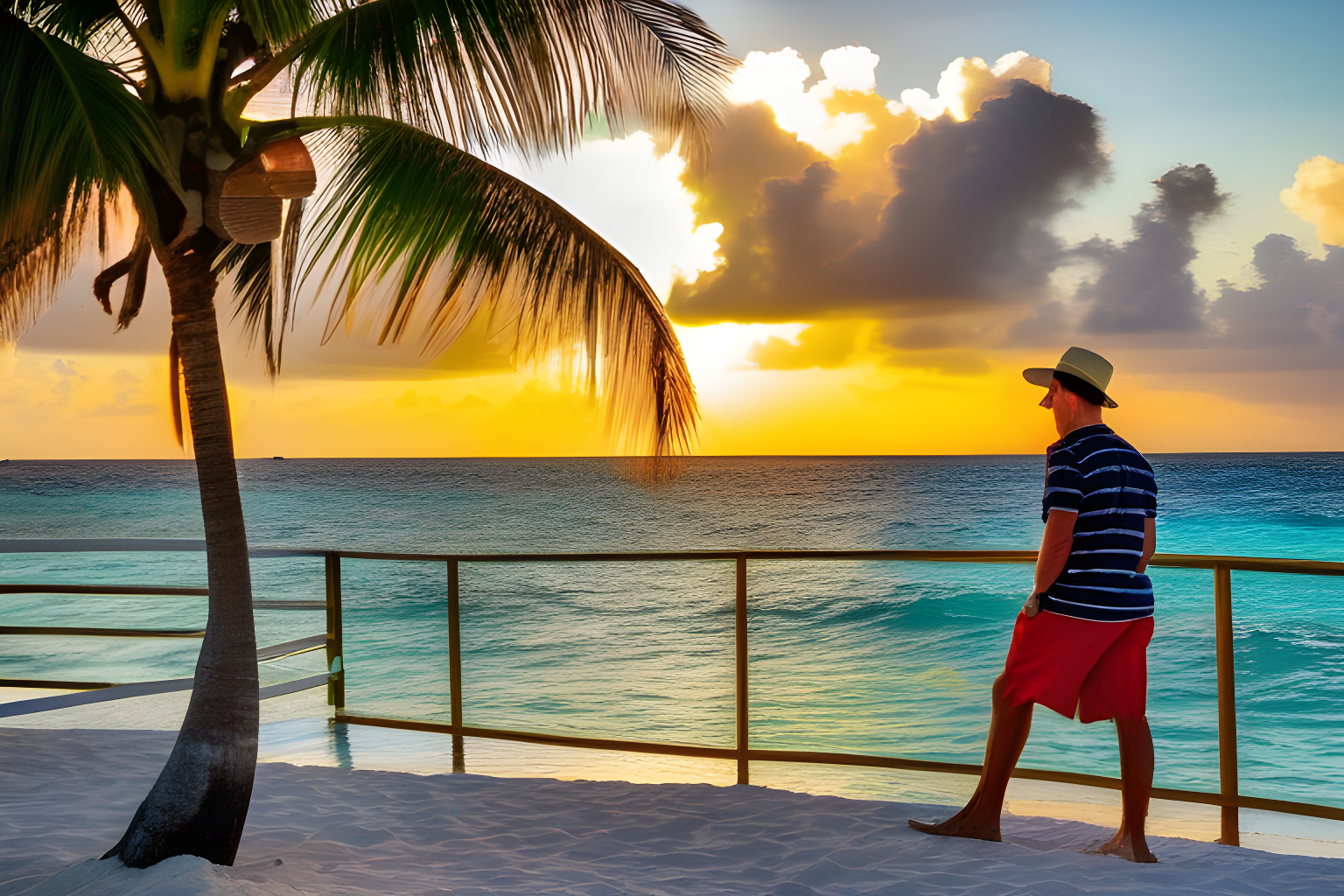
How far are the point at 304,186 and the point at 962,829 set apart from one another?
10.0ft

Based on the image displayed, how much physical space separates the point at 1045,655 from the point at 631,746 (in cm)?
195

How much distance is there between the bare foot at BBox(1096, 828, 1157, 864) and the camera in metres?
2.77

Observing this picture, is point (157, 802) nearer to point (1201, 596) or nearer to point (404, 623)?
point (404, 623)

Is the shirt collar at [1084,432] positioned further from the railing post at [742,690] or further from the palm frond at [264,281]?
the palm frond at [264,281]

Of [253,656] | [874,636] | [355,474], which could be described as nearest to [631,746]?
[253,656]

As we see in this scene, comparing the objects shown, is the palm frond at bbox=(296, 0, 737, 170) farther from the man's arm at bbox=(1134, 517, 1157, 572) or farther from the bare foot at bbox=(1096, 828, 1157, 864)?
the bare foot at bbox=(1096, 828, 1157, 864)

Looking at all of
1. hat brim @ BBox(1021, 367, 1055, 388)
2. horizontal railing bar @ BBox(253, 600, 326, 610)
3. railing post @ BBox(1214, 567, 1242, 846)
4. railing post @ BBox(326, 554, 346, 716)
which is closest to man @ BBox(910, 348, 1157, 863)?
hat brim @ BBox(1021, 367, 1055, 388)

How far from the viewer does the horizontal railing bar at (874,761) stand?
305 centimetres

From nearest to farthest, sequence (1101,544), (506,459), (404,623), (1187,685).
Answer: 1. (1101,544)
2. (1187,685)
3. (404,623)
4. (506,459)

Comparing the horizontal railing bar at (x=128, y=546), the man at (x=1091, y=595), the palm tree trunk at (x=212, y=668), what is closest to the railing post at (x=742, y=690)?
the man at (x=1091, y=595)

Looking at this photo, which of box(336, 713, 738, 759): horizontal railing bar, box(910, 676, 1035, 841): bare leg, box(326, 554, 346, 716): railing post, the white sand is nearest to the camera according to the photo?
the white sand

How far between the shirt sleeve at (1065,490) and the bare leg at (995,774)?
607mm

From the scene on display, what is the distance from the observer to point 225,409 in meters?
2.94

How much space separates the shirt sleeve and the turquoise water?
3.67 metres
